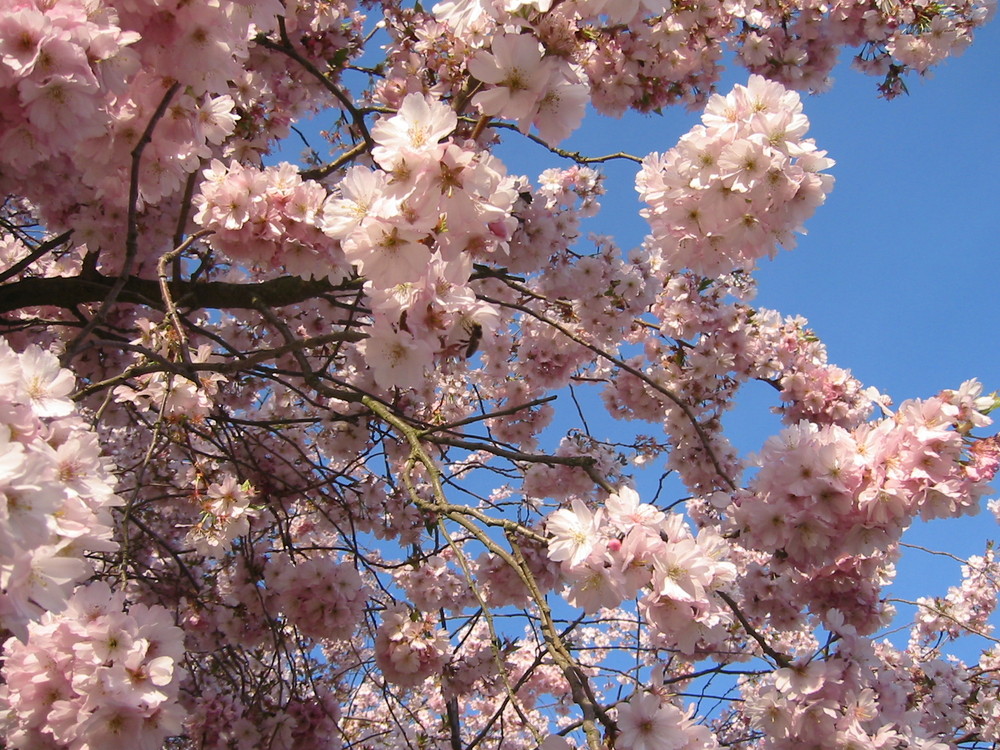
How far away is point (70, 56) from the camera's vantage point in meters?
1.62

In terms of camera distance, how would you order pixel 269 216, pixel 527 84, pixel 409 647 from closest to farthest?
pixel 527 84 → pixel 269 216 → pixel 409 647

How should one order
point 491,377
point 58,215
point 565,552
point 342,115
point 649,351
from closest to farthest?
point 565,552, point 58,215, point 342,115, point 649,351, point 491,377

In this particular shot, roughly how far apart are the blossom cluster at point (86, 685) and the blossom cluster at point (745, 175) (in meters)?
1.91

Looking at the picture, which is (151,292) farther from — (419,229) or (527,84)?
(527,84)

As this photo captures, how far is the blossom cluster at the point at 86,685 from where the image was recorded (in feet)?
5.30

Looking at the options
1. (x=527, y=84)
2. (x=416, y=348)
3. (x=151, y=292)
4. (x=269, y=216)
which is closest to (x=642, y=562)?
(x=416, y=348)

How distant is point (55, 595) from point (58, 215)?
2486 millimetres

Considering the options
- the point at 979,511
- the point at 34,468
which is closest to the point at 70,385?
the point at 34,468

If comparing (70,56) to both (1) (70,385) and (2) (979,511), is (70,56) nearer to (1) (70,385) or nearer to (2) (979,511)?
(1) (70,385)

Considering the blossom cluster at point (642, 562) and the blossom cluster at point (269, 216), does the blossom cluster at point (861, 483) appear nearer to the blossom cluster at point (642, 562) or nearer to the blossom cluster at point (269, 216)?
the blossom cluster at point (642, 562)

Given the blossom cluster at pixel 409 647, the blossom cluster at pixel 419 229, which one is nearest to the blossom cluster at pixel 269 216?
the blossom cluster at pixel 419 229

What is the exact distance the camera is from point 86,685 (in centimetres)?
161

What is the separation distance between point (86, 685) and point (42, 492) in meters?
0.76

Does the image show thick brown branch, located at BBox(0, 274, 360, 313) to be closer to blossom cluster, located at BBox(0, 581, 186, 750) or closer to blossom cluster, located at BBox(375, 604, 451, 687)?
blossom cluster, located at BBox(375, 604, 451, 687)
